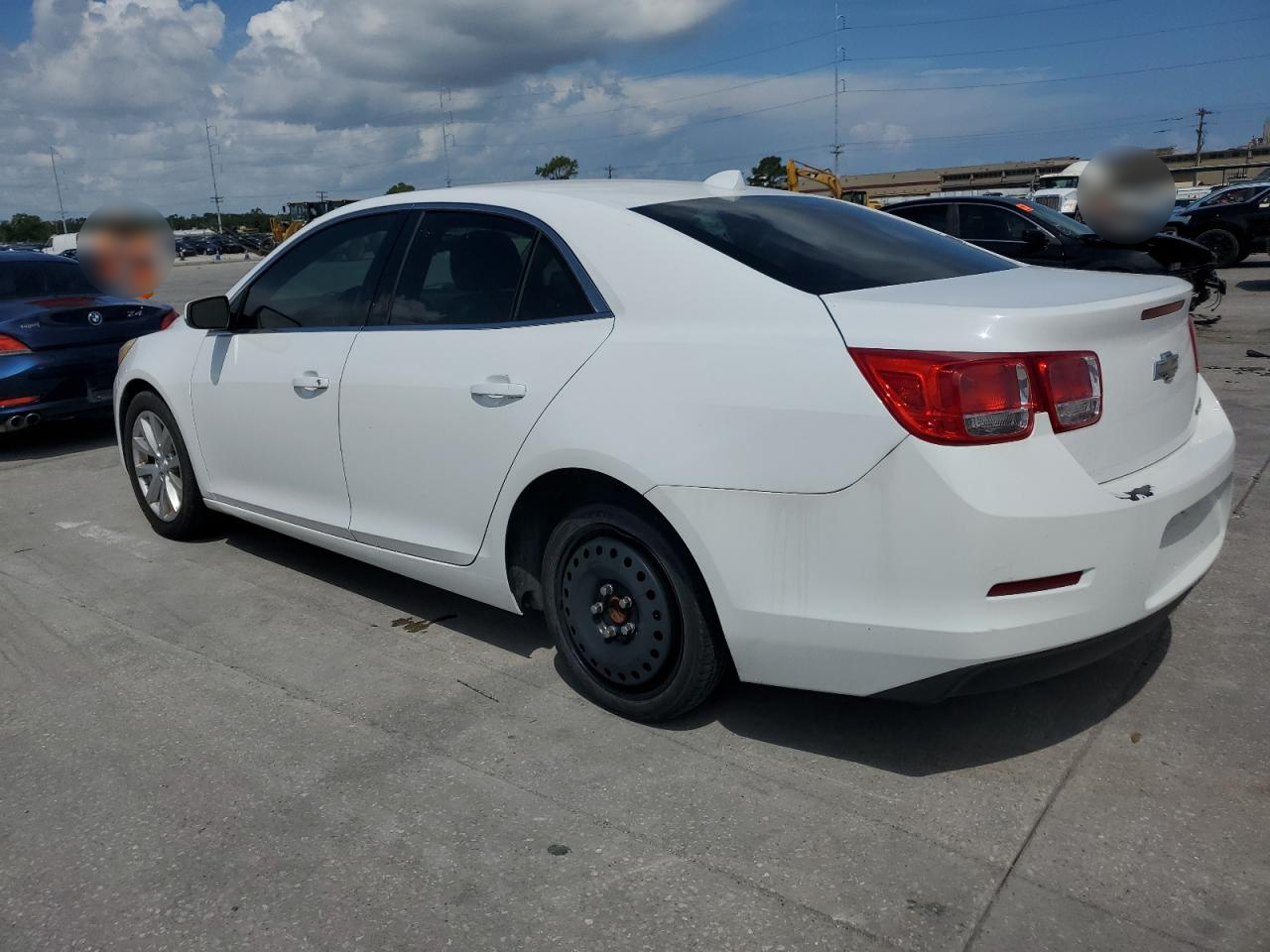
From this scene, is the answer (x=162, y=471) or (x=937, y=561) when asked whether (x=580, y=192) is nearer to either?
(x=937, y=561)

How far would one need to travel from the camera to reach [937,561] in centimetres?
255

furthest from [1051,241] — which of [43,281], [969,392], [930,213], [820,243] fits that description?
[969,392]

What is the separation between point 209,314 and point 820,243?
2.63 meters

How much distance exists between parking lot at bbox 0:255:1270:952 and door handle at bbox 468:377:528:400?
1004 mm

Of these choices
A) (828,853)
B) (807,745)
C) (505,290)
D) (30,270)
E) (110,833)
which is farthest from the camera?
(30,270)

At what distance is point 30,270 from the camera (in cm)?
823

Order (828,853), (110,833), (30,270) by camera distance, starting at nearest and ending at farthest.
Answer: (828,853)
(110,833)
(30,270)

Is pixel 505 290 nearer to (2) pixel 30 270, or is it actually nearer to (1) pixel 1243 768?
(1) pixel 1243 768

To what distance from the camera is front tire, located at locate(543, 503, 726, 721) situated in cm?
304

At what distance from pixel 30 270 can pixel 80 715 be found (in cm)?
590

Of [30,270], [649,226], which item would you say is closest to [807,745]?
[649,226]

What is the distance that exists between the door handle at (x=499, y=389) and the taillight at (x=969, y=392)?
113 cm

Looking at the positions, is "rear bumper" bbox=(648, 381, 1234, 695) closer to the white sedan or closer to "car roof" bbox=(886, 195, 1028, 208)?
the white sedan

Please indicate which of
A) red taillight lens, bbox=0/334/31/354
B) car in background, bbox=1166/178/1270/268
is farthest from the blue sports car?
car in background, bbox=1166/178/1270/268
